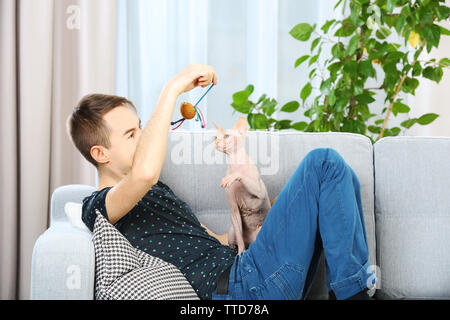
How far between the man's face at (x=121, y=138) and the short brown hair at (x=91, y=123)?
1cm

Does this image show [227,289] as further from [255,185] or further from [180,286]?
[255,185]

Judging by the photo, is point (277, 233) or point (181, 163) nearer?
point (277, 233)

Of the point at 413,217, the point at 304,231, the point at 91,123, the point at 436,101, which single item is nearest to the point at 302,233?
the point at 304,231

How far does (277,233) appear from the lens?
1153mm

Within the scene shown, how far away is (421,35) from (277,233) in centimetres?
114

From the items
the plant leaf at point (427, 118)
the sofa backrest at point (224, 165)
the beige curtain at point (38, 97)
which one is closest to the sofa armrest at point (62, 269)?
the sofa backrest at point (224, 165)

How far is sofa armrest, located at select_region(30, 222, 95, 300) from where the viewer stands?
0.96 meters

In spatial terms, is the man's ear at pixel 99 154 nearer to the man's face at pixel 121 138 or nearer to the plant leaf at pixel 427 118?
the man's face at pixel 121 138

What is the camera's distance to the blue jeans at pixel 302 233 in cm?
112

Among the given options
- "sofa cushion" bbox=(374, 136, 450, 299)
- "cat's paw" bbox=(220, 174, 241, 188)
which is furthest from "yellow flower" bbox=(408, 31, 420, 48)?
"cat's paw" bbox=(220, 174, 241, 188)

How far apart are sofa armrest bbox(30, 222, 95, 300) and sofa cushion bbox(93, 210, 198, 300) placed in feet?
0.10

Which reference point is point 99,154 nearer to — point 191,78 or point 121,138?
point 121,138
